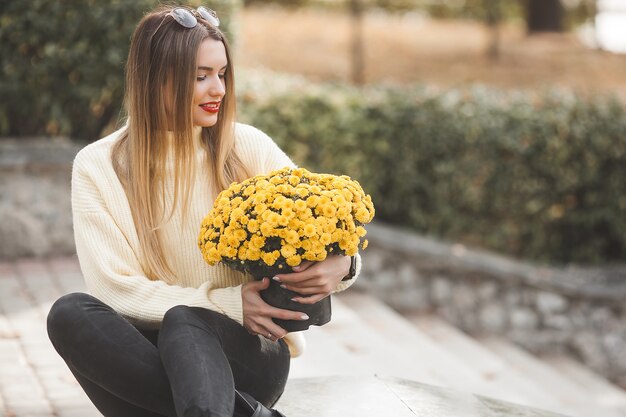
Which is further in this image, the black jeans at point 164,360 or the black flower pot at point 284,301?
the black flower pot at point 284,301

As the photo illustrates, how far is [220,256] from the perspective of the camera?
8.75 ft

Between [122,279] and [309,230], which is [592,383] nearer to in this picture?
[309,230]

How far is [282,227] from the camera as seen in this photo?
2607 mm

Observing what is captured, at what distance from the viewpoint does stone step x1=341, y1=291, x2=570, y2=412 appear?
4843 mm

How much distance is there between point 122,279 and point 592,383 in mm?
4305

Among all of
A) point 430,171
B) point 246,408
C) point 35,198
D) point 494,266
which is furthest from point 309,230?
point 430,171

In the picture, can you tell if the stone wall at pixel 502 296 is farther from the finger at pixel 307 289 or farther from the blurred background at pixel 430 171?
the finger at pixel 307 289

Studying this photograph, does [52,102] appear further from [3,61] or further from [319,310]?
[319,310]

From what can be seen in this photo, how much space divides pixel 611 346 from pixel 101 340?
16.2 feet

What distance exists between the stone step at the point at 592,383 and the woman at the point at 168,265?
3.27 metres

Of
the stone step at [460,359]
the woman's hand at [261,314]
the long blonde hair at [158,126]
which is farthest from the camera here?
the stone step at [460,359]

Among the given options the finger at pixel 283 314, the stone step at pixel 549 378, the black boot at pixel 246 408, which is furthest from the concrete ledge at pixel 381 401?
the stone step at pixel 549 378

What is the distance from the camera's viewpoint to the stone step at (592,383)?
5.58 meters

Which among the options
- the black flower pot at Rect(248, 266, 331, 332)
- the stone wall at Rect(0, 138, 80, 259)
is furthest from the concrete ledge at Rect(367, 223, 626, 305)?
the black flower pot at Rect(248, 266, 331, 332)
